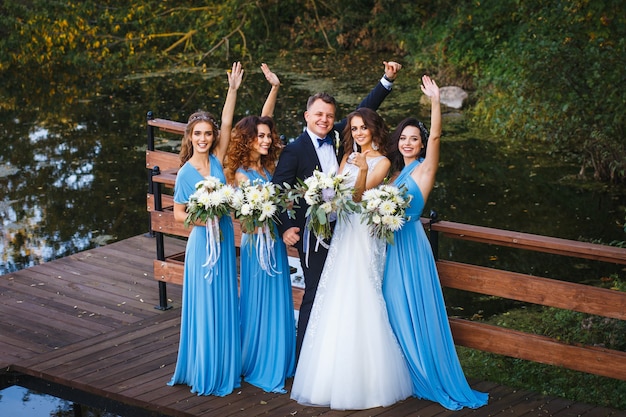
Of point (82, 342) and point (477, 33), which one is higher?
point (477, 33)

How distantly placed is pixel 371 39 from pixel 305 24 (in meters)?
1.41

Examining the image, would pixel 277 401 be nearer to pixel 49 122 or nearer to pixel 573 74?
pixel 573 74

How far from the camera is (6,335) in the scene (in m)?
7.09

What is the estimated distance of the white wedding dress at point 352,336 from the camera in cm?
559

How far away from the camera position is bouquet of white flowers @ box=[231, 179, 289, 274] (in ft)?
18.7

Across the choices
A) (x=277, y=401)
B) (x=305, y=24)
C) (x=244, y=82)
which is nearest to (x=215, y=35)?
(x=244, y=82)

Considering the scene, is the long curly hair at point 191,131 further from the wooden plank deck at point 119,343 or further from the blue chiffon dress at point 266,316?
the wooden plank deck at point 119,343

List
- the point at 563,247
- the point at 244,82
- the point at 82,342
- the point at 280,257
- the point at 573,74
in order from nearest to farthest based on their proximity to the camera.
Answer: the point at 563,247 → the point at 280,257 → the point at 82,342 → the point at 573,74 → the point at 244,82

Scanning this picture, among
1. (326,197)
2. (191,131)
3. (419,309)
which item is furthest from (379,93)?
(419,309)

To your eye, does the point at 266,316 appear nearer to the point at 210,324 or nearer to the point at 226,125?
the point at 210,324

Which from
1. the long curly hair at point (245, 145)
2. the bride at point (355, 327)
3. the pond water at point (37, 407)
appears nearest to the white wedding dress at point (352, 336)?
the bride at point (355, 327)

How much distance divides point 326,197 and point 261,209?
39cm

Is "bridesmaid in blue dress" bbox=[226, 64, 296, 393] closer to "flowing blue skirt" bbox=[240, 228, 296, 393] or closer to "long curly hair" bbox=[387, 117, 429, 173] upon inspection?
"flowing blue skirt" bbox=[240, 228, 296, 393]

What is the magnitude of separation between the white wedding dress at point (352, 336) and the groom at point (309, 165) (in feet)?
0.68
